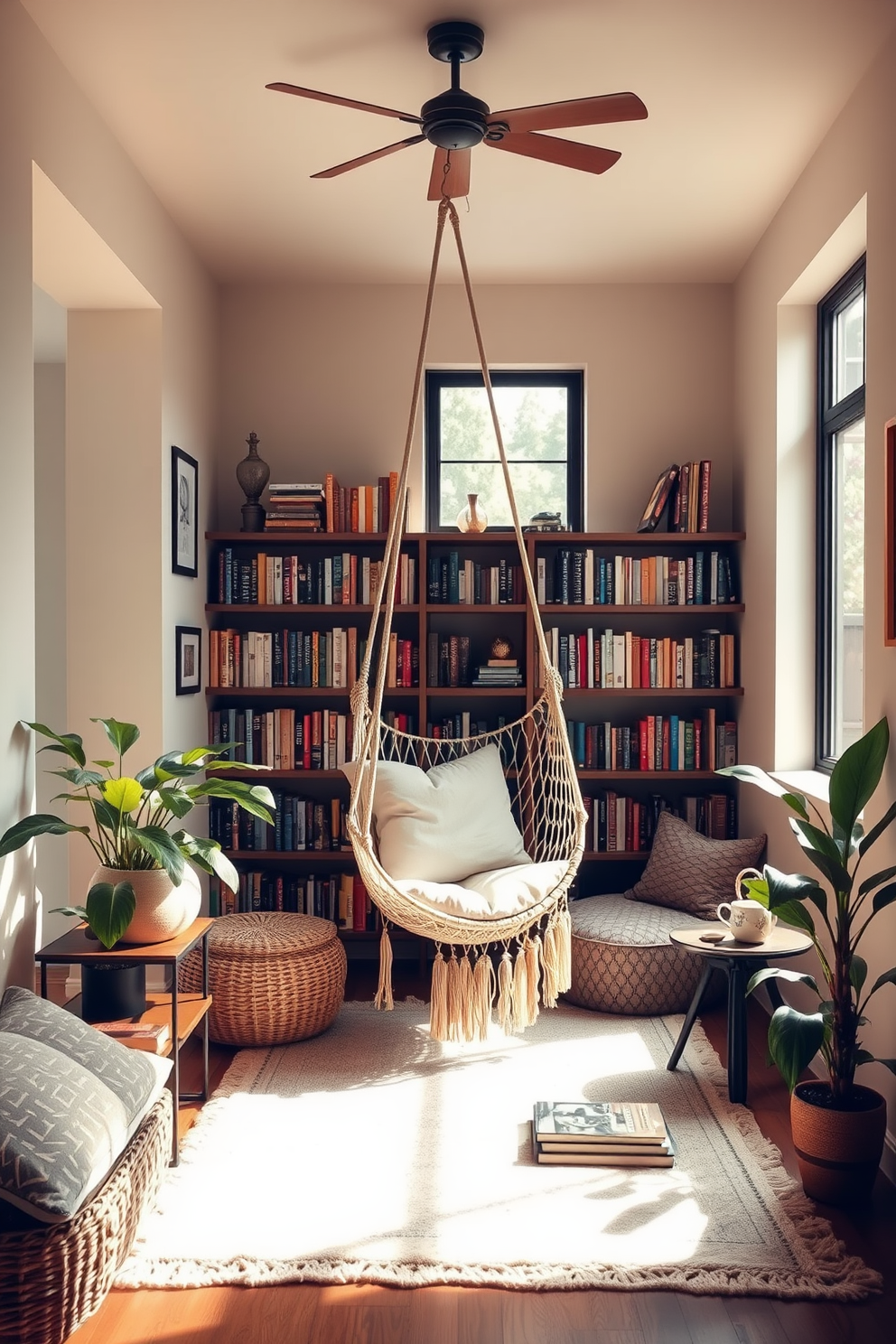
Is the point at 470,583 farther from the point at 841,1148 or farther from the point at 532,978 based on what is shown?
the point at 841,1148

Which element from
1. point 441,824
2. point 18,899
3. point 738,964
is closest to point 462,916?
point 441,824

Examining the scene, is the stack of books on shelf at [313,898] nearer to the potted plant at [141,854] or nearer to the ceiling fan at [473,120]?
the potted plant at [141,854]

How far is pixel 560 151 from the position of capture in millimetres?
2529

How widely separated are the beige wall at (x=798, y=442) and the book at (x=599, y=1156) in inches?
21.6

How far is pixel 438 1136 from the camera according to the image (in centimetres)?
273

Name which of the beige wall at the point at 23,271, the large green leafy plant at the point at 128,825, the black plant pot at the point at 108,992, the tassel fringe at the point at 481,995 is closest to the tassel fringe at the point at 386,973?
the tassel fringe at the point at 481,995

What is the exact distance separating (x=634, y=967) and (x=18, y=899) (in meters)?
1.91

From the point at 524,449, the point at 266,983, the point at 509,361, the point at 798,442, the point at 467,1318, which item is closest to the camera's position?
the point at 467,1318

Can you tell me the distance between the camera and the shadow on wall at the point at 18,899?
95.3 inches

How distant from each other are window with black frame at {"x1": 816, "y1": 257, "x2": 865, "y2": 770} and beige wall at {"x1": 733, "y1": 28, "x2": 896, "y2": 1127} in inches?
2.6

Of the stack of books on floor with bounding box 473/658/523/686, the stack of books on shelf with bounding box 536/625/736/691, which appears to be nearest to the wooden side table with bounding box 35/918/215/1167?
the stack of books on floor with bounding box 473/658/523/686

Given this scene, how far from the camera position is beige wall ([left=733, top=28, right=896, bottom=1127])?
8.55ft

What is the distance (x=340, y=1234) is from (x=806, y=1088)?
1.06 metres

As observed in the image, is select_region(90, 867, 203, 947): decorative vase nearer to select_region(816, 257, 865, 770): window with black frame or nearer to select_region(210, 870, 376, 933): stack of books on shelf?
select_region(210, 870, 376, 933): stack of books on shelf
